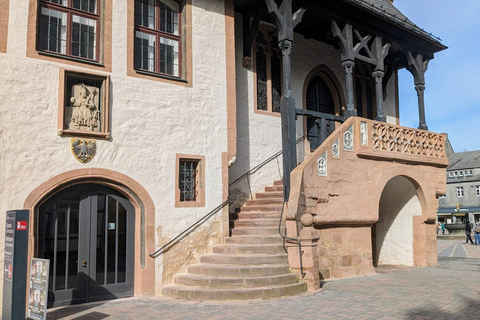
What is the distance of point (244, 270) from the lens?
8578 millimetres

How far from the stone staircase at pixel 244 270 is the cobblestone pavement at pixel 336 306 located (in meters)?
0.23

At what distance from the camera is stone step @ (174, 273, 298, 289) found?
8.30m

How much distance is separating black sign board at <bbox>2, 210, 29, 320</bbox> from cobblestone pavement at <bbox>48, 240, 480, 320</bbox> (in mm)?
1338

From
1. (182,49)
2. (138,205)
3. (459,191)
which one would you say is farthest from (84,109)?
(459,191)

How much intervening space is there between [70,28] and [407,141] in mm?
8461

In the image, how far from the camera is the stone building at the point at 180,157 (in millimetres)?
8094

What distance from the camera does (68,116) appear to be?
8.41m

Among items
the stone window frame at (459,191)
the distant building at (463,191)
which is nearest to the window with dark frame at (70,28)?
the distant building at (463,191)

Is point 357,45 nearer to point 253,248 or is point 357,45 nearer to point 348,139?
point 348,139

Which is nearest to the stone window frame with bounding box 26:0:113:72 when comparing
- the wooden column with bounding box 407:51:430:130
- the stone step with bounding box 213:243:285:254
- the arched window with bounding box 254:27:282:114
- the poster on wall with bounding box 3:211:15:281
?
Answer: the poster on wall with bounding box 3:211:15:281

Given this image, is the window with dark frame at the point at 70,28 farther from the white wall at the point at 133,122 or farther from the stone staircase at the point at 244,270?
the stone staircase at the point at 244,270

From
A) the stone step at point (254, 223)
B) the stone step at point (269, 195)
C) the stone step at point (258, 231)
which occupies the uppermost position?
the stone step at point (269, 195)

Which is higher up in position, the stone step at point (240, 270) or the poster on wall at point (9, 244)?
the poster on wall at point (9, 244)

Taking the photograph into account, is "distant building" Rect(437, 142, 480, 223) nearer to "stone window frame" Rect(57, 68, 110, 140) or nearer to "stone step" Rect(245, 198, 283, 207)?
"stone step" Rect(245, 198, 283, 207)
